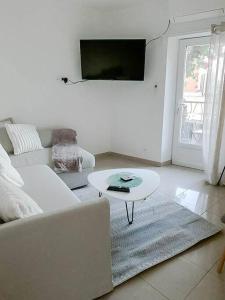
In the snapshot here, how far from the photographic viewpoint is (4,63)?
331 cm

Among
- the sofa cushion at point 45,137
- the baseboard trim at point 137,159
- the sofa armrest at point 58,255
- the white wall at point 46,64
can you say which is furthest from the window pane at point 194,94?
the sofa armrest at point 58,255

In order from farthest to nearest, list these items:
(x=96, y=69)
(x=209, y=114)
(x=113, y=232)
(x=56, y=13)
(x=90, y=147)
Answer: (x=90, y=147)
(x=96, y=69)
(x=56, y=13)
(x=209, y=114)
(x=113, y=232)

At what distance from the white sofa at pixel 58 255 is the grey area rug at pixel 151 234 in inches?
12.5

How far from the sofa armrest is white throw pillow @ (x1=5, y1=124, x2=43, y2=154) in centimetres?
202

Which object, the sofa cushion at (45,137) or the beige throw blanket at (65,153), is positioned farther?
the sofa cushion at (45,137)

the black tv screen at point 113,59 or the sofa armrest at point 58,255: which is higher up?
the black tv screen at point 113,59

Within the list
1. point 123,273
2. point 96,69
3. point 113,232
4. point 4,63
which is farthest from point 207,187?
point 4,63

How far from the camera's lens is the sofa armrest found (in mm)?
1191

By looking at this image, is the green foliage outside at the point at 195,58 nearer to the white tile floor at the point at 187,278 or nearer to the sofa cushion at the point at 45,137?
the white tile floor at the point at 187,278

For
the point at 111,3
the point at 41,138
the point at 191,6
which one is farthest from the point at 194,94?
the point at 41,138

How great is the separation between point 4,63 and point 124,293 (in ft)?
10.5

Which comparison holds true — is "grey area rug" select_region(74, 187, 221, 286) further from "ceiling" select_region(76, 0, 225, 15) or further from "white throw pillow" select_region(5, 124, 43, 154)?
"ceiling" select_region(76, 0, 225, 15)

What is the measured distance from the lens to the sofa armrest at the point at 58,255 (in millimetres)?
1191

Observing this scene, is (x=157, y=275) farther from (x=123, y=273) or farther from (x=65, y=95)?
(x=65, y=95)
